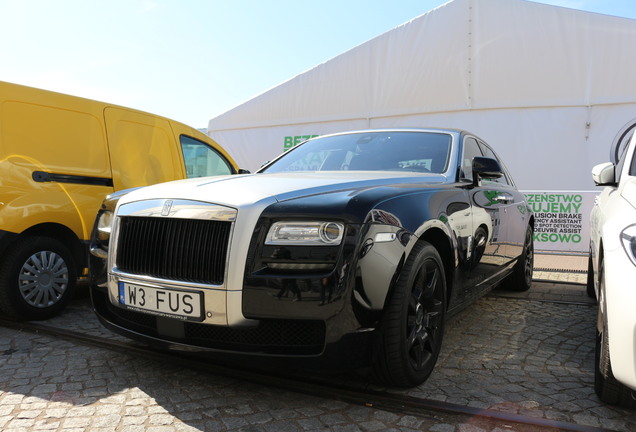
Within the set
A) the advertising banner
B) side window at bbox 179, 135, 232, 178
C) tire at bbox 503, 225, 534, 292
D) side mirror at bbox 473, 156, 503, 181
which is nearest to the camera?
side mirror at bbox 473, 156, 503, 181

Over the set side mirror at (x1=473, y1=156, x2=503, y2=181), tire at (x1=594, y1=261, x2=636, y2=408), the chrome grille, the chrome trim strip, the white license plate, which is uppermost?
side mirror at (x1=473, y1=156, x2=503, y2=181)

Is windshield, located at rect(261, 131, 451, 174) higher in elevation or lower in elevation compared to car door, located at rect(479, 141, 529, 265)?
higher

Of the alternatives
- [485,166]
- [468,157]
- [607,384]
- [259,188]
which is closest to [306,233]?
[259,188]

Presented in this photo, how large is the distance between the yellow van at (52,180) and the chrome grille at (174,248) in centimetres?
181

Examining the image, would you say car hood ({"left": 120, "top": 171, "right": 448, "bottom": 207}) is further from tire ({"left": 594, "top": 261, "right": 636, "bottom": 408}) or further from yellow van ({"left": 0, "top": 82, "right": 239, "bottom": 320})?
yellow van ({"left": 0, "top": 82, "right": 239, "bottom": 320})

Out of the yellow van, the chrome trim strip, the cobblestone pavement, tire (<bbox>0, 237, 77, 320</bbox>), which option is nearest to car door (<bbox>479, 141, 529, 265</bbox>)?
the cobblestone pavement

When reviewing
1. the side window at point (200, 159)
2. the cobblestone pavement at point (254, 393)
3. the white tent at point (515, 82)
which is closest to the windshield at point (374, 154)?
the cobblestone pavement at point (254, 393)

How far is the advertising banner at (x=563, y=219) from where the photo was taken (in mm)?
8625

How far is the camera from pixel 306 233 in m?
2.27

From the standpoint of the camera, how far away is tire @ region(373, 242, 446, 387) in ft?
7.98

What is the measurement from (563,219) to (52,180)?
789 cm

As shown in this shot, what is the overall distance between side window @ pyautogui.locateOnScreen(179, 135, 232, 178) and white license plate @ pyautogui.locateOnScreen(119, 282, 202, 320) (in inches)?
126

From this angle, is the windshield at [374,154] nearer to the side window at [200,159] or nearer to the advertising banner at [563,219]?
the side window at [200,159]

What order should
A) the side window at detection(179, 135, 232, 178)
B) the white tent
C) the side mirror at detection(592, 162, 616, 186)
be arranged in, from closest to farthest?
the side mirror at detection(592, 162, 616, 186), the side window at detection(179, 135, 232, 178), the white tent
